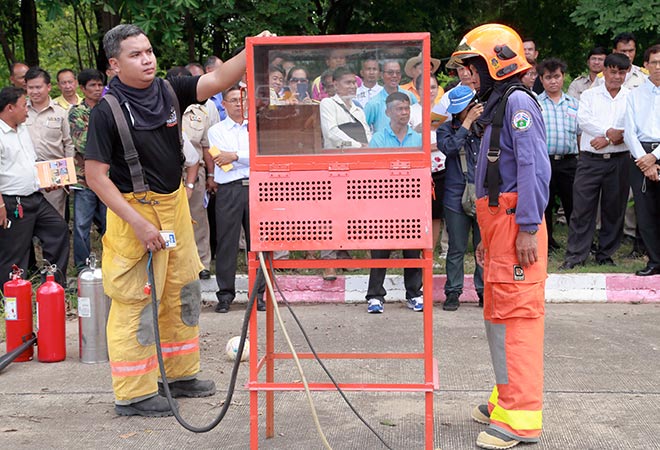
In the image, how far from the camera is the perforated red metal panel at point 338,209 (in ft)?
14.8

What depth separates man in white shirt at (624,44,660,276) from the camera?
880 cm

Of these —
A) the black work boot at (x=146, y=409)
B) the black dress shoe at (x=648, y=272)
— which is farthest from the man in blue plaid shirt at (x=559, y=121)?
the black work boot at (x=146, y=409)

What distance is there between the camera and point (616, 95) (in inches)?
370

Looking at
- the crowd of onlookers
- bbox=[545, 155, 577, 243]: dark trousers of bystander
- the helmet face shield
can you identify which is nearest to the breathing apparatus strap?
the helmet face shield

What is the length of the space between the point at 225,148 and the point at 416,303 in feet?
7.43

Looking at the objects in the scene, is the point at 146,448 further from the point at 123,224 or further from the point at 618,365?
the point at 618,365

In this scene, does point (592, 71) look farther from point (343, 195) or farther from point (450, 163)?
point (343, 195)

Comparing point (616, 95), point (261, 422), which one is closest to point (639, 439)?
point (261, 422)

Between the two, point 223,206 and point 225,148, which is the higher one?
point 225,148

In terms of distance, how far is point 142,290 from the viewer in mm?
5461

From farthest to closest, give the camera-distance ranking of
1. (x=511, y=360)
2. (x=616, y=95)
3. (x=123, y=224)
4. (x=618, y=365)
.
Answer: (x=616, y=95) < (x=618, y=365) < (x=123, y=224) < (x=511, y=360)

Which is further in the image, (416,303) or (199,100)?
(416,303)

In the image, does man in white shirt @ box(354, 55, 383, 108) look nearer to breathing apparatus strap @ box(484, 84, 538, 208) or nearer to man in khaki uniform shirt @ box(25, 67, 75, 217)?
breathing apparatus strap @ box(484, 84, 538, 208)

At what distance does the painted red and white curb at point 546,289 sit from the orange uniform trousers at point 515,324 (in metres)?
3.64
